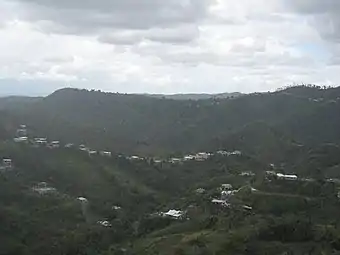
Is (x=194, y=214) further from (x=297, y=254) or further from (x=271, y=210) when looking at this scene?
(x=297, y=254)

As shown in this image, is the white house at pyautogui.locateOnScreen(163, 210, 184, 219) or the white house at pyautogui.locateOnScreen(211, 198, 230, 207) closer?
the white house at pyautogui.locateOnScreen(163, 210, 184, 219)

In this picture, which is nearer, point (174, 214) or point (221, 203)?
point (174, 214)

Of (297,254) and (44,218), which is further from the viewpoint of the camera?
(44,218)

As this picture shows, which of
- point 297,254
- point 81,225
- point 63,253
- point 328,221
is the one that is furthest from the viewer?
point 81,225

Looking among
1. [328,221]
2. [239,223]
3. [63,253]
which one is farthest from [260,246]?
[63,253]

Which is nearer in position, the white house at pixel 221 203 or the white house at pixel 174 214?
the white house at pixel 174 214

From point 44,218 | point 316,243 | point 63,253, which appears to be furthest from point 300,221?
point 44,218

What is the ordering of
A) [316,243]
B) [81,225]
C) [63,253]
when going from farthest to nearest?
[81,225] → [63,253] → [316,243]

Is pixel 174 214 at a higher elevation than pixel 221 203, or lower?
lower

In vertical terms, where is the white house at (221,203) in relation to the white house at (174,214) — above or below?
above

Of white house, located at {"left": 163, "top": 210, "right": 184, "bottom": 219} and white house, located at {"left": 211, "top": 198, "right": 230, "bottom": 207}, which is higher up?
white house, located at {"left": 211, "top": 198, "right": 230, "bottom": 207}
